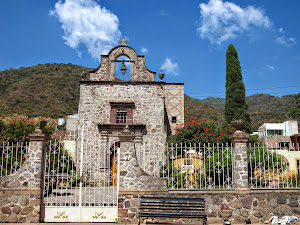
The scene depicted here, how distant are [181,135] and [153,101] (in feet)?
8.98

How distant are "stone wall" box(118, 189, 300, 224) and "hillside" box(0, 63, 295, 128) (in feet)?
108

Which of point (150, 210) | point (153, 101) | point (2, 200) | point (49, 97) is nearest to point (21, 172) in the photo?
point (2, 200)

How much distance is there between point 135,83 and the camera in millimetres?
19969

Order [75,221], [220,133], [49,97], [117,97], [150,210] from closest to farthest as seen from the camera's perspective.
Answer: [150,210] < [75,221] < [220,133] < [117,97] < [49,97]

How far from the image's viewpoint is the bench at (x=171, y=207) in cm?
789

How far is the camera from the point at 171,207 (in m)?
8.07

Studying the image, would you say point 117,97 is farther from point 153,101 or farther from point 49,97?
point 49,97

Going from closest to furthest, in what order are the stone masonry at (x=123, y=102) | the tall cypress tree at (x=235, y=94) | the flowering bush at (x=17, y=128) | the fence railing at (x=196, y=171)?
the fence railing at (x=196, y=171) < the stone masonry at (x=123, y=102) < the tall cypress tree at (x=235, y=94) < the flowering bush at (x=17, y=128)

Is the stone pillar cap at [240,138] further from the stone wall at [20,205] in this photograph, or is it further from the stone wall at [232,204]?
the stone wall at [20,205]

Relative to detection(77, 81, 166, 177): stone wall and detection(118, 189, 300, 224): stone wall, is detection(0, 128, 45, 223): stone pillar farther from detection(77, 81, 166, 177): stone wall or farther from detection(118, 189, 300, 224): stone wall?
detection(77, 81, 166, 177): stone wall

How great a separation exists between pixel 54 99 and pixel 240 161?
42632mm

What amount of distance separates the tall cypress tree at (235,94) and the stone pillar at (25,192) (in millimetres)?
18930

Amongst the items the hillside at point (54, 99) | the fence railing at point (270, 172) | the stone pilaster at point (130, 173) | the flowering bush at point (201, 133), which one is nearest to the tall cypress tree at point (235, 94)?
the flowering bush at point (201, 133)

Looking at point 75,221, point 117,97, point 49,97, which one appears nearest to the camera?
point 75,221
